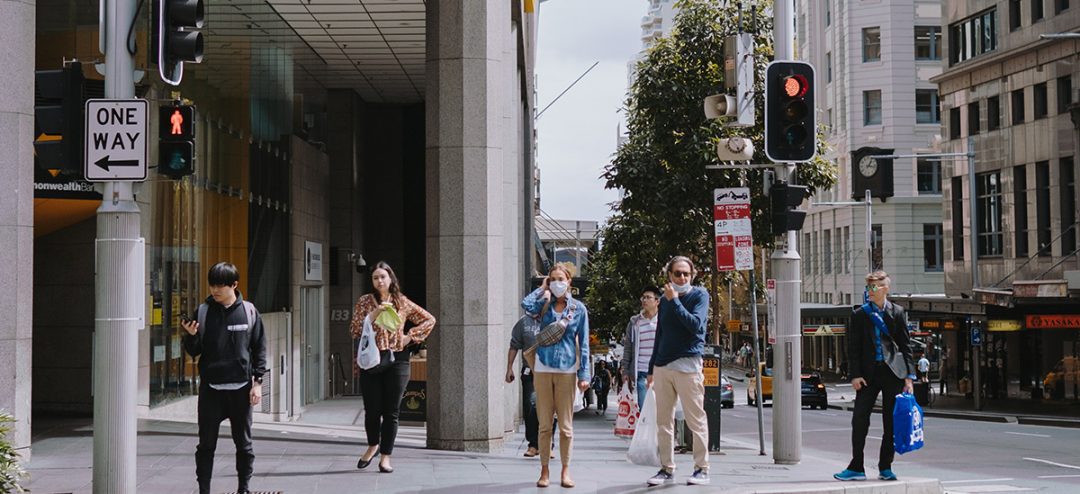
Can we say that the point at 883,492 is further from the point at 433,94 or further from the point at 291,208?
the point at 291,208

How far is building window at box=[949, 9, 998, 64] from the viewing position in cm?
4709

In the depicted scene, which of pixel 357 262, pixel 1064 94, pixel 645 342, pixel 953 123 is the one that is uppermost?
pixel 953 123

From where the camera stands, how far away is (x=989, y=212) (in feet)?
155

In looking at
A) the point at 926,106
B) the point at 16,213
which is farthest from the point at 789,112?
the point at 926,106

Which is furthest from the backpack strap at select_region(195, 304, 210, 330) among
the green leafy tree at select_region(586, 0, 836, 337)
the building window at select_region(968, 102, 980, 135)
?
the building window at select_region(968, 102, 980, 135)

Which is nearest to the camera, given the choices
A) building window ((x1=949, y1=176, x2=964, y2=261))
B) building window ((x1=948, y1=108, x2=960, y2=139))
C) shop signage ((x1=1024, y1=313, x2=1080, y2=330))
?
shop signage ((x1=1024, y1=313, x2=1080, y2=330))

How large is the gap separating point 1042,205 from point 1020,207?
1.60 metres

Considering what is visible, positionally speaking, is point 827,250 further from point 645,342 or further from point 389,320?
point 389,320

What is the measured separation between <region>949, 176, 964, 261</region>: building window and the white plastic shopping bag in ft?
129

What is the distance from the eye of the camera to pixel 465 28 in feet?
45.6

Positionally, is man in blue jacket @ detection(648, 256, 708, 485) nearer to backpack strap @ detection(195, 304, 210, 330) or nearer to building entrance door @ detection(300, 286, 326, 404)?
backpack strap @ detection(195, 304, 210, 330)

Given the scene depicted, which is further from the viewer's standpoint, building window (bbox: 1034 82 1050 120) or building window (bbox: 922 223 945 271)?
building window (bbox: 922 223 945 271)

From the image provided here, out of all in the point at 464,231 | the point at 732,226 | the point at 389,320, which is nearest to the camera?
the point at 389,320

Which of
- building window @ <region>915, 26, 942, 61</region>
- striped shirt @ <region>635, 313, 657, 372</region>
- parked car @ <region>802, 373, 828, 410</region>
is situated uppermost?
building window @ <region>915, 26, 942, 61</region>
